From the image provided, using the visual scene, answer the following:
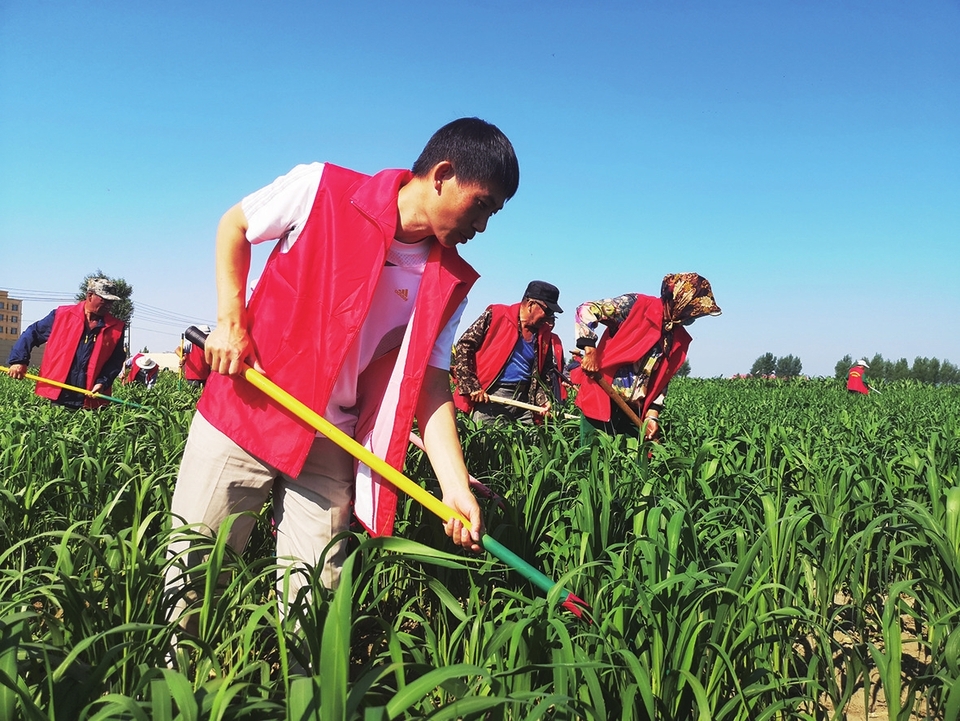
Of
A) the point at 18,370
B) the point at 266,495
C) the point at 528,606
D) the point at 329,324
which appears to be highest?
the point at 329,324

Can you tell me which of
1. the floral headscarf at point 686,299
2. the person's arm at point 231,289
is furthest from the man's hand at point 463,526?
the floral headscarf at point 686,299

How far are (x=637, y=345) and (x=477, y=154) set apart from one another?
10.5ft

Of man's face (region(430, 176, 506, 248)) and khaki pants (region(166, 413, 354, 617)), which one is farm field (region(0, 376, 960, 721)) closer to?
khaki pants (region(166, 413, 354, 617))

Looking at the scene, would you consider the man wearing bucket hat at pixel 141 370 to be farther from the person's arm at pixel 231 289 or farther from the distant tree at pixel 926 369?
the distant tree at pixel 926 369

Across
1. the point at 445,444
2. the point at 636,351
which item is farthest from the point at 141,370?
the point at 445,444

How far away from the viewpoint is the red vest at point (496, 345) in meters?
5.86

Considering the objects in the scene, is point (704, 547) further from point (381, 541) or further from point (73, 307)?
point (73, 307)

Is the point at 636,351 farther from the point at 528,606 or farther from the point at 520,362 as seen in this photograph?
the point at 528,606

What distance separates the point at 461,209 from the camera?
1.98 m

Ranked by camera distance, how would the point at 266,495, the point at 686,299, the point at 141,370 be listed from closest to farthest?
the point at 266,495, the point at 686,299, the point at 141,370

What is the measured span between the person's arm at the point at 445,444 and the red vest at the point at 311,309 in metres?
0.24

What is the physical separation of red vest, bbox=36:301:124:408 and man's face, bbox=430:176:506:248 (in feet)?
18.5

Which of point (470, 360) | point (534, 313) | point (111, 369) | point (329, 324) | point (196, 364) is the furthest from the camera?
point (111, 369)

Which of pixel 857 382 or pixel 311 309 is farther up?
pixel 857 382
